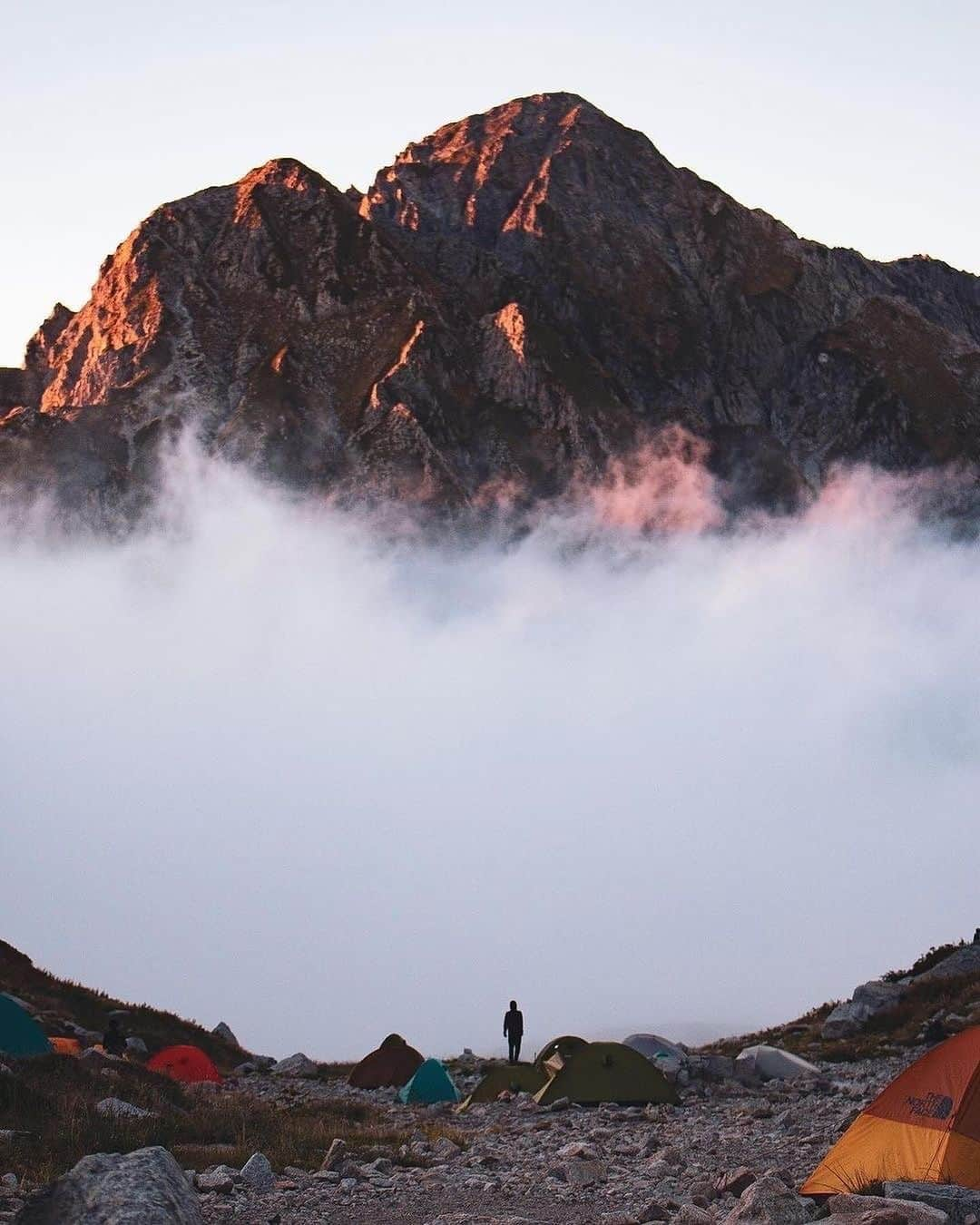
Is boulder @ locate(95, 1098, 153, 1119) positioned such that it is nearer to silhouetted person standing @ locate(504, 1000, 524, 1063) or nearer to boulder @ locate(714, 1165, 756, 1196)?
boulder @ locate(714, 1165, 756, 1196)

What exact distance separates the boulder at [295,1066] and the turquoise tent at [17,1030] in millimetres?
17423

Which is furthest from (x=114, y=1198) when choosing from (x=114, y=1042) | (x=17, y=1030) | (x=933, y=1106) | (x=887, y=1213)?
(x=114, y=1042)

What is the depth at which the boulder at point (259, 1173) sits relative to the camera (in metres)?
21.4

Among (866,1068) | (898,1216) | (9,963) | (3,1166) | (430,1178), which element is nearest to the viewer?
(898,1216)

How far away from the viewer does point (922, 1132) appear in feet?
62.9

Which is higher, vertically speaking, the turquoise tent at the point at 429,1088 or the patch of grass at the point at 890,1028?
the patch of grass at the point at 890,1028

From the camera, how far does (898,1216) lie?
51.2 ft

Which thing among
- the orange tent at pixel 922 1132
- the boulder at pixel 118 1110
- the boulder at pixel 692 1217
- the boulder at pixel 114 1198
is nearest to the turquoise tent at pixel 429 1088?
the boulder at pixel 118 1110

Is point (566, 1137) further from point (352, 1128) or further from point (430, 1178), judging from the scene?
point (430, 1178)

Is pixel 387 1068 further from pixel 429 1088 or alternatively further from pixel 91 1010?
pixel 91 1010

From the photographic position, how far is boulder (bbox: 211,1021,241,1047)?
60.3 m

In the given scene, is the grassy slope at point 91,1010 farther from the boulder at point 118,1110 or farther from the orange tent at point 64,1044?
the boulder at point 118,1110

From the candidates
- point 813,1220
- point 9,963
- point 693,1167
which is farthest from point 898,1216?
point 9,963

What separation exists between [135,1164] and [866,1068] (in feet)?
95.3
